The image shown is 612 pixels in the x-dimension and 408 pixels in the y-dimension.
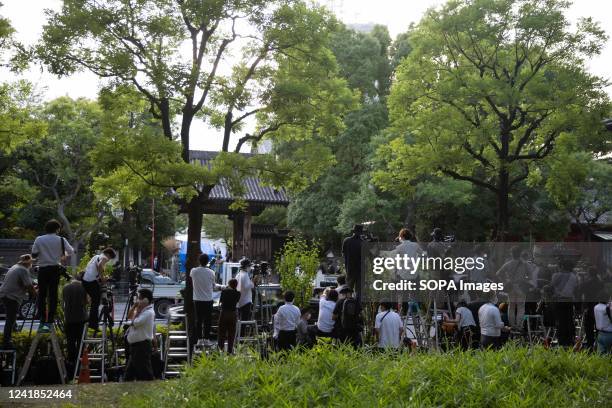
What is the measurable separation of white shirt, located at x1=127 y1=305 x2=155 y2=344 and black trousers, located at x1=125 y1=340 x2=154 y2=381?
83 millimetres

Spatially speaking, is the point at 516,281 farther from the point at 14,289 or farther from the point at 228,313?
the point at 14,289

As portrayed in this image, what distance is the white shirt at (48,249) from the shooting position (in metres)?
12.0

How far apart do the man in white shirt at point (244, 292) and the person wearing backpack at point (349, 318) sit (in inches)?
119

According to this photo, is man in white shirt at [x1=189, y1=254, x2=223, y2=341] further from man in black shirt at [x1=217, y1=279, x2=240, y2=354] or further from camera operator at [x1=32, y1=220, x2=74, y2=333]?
camera operator at [x1=32, y1=220, x2=74, y2=333]

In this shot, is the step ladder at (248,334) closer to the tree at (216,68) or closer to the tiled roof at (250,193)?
the tree at (216,68)

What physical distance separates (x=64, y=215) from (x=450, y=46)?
23062mm

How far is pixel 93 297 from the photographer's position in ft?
45.5

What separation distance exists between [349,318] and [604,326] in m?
4.70

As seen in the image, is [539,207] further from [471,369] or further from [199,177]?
[471,369]

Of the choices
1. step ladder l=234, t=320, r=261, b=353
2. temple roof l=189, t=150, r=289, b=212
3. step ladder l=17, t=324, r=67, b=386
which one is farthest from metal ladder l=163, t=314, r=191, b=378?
temple roof l=189, t=150, r=289, b=212

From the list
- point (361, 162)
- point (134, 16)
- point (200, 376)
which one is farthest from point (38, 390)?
point (361, 162)

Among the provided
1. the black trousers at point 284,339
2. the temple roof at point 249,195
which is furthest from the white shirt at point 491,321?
the temple roof at point 249,195

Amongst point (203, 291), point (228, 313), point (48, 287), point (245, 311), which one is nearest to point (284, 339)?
point (228, 313)

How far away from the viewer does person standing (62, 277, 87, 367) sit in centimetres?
1331
